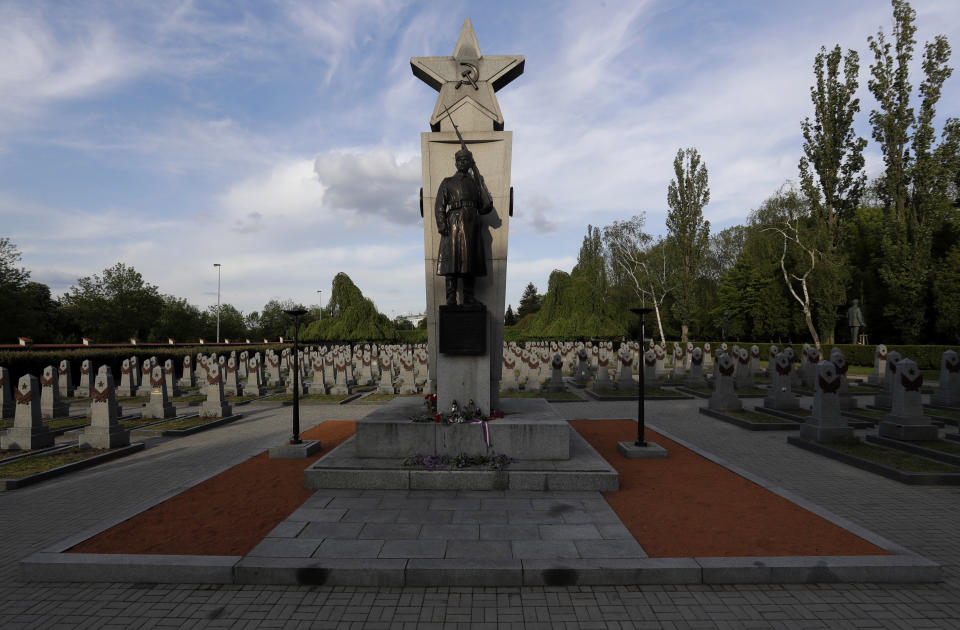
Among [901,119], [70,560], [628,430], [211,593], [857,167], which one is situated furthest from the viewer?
[857,167]

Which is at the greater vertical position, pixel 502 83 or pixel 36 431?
pixel 502 83

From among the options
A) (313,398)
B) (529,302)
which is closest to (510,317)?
(529,302)

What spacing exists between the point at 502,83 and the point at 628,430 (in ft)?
26.3

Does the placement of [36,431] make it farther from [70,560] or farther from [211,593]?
[211,593]

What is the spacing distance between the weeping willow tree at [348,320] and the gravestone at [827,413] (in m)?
37.9

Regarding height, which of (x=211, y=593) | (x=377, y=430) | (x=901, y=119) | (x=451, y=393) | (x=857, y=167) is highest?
(x=901, y=119)

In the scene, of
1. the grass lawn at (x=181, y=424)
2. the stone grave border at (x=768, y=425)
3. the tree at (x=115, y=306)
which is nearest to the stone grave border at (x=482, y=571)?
the stone grave border at (x=768, y=425)

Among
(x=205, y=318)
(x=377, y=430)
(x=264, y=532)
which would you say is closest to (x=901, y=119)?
(x=377, y=430)

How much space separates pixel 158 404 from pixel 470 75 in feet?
39.5

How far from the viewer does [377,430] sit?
21.9 feet

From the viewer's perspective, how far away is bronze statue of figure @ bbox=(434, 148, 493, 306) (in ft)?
23.5

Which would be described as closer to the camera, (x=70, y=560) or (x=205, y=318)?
(x=70, y=560)

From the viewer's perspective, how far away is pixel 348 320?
4262 cm

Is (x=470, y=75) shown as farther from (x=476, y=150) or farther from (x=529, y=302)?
(x=529, y=302)
